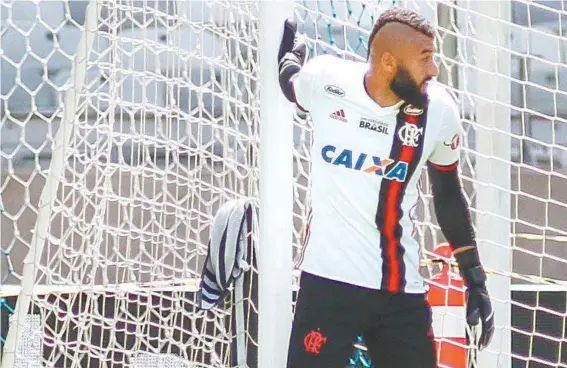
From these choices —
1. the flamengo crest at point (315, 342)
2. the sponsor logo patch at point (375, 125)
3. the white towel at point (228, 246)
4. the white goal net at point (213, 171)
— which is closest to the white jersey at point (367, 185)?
the sponsor logo patch at point (375, 125)

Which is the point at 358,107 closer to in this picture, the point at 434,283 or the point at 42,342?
the point at 434,283

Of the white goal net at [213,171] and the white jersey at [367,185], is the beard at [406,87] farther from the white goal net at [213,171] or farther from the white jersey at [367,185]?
the white goal net at [213,171]

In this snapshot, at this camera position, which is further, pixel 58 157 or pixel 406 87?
pixel 58 157

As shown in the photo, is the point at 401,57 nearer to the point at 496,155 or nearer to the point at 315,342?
the point at 315,342

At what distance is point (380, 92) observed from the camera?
2145 mm

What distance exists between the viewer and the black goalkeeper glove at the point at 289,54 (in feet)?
7.56

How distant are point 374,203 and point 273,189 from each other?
0.32 meters

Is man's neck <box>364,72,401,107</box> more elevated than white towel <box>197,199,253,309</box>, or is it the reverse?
man's neck <box>364,72,401,107</box>

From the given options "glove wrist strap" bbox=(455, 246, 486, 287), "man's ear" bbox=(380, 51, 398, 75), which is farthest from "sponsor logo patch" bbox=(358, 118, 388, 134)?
"glove wrist strap" bbox=(455, 246, 486, 287)

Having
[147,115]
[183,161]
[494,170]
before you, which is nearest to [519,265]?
[183,161]

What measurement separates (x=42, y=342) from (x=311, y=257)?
1623 mm

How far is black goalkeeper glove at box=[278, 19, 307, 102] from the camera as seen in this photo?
2305 mm

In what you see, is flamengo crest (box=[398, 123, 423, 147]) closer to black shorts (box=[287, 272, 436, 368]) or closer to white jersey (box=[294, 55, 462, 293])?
white jersey (box=[294, 55, 462, 293])

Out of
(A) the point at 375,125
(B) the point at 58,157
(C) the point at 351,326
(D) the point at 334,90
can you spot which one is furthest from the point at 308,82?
(B) the point at 58,157
